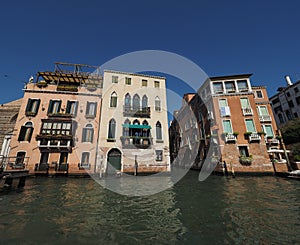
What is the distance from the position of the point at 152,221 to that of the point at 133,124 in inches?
529

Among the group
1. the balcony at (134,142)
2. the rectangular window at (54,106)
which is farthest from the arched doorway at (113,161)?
the rectangular window at (54,106)

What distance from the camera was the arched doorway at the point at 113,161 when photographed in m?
15.9

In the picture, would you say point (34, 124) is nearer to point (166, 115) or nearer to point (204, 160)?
point (166, 115)

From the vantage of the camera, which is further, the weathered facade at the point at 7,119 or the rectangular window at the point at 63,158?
the weathered facade at the point at 7,119

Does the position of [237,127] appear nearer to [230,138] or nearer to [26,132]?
[230,138]

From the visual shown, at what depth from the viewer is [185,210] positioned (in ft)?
17.8

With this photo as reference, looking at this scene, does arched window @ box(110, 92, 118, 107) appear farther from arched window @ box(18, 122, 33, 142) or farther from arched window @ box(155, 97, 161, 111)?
arched window @ box(18, 122, 33, 142)

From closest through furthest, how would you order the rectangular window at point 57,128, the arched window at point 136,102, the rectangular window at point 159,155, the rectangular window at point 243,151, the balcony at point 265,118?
the rectangular window at point 57,128
the rectangular window at point 243,151
the rectangular window at point 159,155
the balcony at point 265,118
the arched window at point 136,102

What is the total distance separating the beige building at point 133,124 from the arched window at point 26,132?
23.5 feet

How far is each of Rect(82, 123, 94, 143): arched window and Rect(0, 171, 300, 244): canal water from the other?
32.1 ft

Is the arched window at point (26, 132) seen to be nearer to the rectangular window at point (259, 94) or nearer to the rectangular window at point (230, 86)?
the rectangular window at point (230, 86)

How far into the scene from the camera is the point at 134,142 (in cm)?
1677

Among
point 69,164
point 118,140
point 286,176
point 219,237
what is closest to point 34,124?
point 69,164

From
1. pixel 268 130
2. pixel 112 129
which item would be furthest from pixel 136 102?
pixel 268 130
